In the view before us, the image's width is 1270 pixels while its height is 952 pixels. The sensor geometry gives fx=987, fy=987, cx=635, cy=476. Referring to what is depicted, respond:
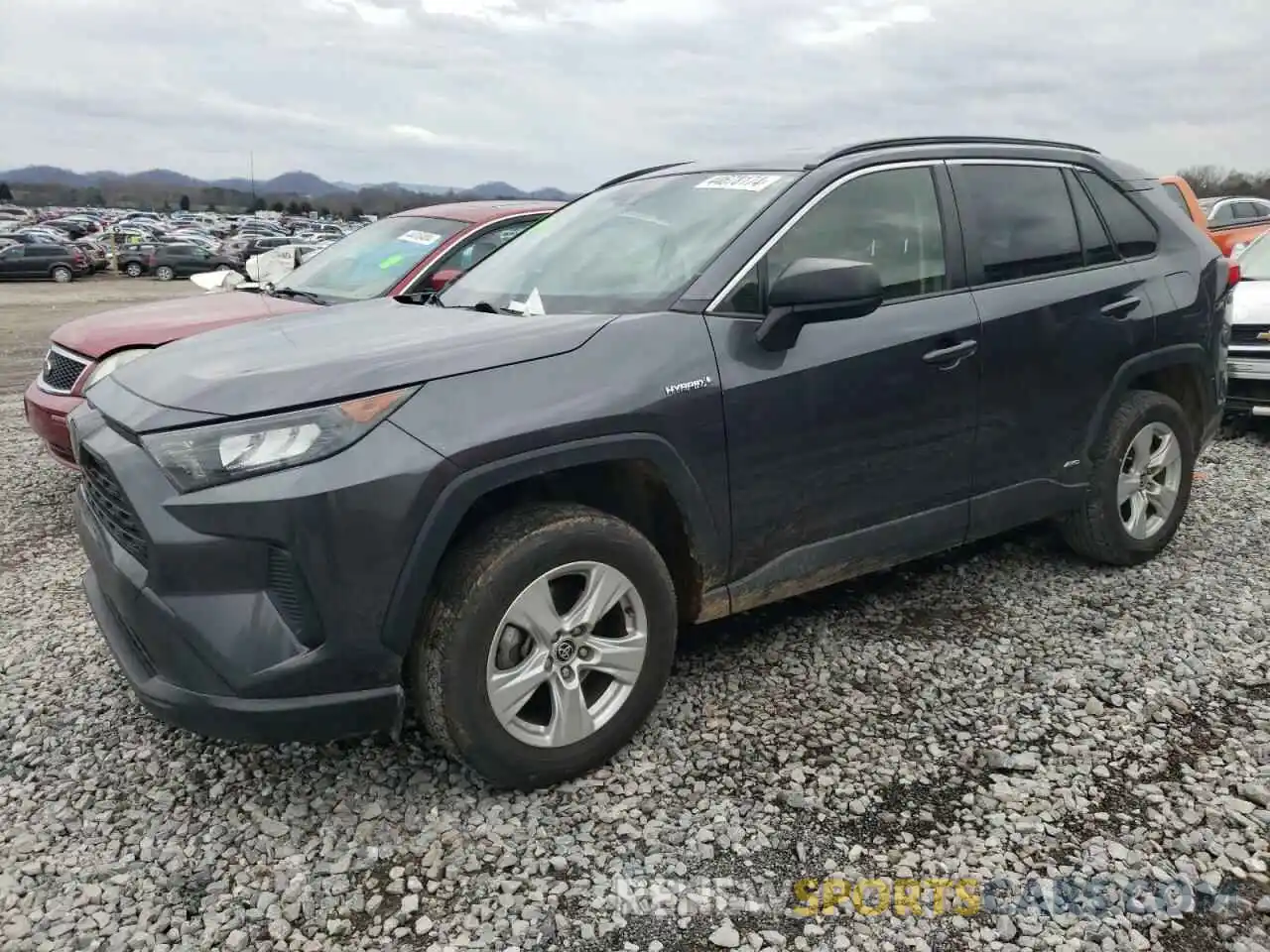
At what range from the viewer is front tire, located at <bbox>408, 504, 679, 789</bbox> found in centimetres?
255

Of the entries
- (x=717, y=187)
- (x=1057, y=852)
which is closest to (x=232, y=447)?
(x=717, y=187)

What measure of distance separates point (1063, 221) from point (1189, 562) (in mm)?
1720

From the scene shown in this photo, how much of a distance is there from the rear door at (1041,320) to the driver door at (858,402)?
0.39ft

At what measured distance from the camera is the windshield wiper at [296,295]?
567 cm

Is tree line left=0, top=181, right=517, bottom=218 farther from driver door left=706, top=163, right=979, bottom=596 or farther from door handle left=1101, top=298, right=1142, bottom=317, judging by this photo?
driver door left=706, top=163, right=979, bottom=596

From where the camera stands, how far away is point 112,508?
8.79 feet

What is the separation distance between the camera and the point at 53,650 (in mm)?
3738

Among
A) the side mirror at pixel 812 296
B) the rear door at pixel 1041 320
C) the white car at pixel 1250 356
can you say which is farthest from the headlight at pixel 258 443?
the white car at pixel 1250 356

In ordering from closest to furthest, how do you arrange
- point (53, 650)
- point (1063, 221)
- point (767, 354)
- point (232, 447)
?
point (232, 447) < point (767, 354) < point (53, 650) < point (1063, 221)

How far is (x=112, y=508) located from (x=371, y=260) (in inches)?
144

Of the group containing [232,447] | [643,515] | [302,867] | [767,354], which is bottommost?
[302,867]

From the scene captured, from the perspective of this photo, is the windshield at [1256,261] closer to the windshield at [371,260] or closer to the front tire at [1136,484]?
the front tire at [1136,484]

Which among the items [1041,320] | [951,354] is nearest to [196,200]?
[1041,320]

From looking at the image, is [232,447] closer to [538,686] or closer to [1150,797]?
[538,686]
